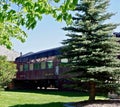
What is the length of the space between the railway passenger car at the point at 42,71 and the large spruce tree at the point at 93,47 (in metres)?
16.1

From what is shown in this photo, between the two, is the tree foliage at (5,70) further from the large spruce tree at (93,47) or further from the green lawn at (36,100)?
the large spruce tree at (93,47)

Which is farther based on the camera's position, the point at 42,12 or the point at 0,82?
the point at 0,82

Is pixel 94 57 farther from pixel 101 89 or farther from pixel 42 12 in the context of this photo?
pixel 42 12

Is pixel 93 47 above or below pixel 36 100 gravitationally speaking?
above

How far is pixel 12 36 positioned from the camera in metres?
14.7

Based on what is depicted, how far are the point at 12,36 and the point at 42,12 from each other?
8137 mm

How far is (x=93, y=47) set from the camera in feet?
→ 65.1

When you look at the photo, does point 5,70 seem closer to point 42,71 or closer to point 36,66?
point 42,71

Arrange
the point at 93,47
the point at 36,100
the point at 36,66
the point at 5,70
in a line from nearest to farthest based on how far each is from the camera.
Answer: the point at 93,47 < the point at 36,100 < the point at 5,70 < the point at 36,66

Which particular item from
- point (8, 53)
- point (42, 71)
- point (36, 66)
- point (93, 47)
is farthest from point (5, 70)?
point (8, 53)

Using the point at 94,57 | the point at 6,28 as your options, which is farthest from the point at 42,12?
the point at 94,57

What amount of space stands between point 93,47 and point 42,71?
73.8ft

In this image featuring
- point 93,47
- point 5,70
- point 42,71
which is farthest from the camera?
point 42,71

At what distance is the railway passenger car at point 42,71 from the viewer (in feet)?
127
